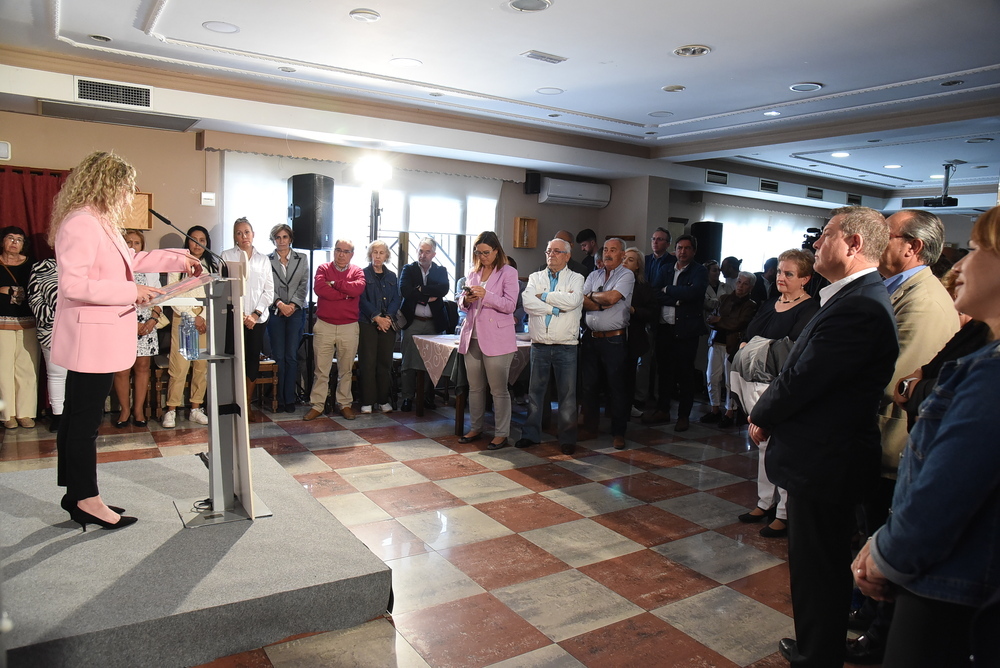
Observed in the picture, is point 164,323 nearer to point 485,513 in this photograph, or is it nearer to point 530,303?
point 530,303

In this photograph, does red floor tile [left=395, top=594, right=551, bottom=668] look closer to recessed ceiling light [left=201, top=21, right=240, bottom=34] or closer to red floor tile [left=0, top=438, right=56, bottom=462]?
red floor tile [left=0, top=438, right=56, bottom=462]

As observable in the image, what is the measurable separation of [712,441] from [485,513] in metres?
2.54

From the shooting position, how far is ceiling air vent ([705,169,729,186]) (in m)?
9.04

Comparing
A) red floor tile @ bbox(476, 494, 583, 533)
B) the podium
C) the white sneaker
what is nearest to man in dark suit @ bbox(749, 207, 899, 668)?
red floor tile @ bbox(476, 494, 583, 533)

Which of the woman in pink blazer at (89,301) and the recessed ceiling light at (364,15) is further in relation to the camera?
the recessed ceiling light at (364,15)

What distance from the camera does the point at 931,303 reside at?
2449 mm

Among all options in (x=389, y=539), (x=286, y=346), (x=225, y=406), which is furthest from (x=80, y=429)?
(x=286, y=346)

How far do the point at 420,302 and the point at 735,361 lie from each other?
3.46m

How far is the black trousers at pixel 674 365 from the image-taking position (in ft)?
19.5

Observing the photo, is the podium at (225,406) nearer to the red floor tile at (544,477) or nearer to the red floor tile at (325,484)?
the red floor tile at (325,484)

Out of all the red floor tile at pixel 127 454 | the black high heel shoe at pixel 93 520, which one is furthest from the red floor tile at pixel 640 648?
the red floor tile at pixel 127 454

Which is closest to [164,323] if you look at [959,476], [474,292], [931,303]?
[474,292]

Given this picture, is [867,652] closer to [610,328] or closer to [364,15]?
[610,328]

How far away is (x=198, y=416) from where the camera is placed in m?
5.48
